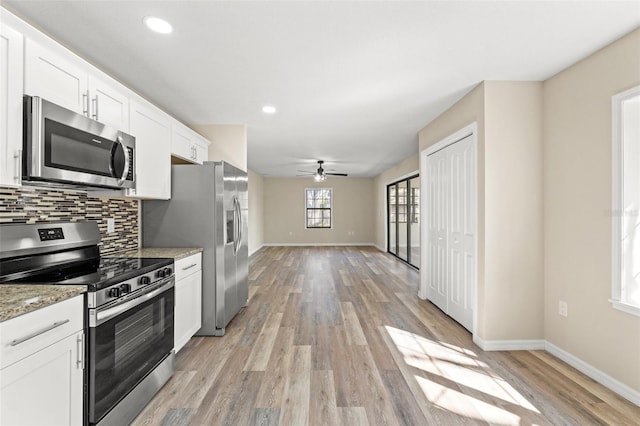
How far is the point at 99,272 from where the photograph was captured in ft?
6.37

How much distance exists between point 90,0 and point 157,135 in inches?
50.7

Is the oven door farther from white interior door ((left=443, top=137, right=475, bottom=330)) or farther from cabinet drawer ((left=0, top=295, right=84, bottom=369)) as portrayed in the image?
white interior door ((left=443, top=137, right=475, bottom=330))

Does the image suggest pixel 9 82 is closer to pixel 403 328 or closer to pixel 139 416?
pixel 139 416

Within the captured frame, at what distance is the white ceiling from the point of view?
189cm

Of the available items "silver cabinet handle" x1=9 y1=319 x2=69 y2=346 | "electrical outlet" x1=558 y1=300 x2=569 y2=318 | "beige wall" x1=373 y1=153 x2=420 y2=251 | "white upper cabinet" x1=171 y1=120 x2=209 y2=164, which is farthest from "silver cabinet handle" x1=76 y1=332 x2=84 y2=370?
"beige wall" x1=373 y1=153 x2=420 y2=251

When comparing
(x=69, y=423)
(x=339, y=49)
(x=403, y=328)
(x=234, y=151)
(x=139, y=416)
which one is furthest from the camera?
(x=234, y=151)

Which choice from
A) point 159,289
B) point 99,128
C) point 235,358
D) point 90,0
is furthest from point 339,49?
point 235,358

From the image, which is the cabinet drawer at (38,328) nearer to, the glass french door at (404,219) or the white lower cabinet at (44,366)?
the white lower cabinet at (44,366)

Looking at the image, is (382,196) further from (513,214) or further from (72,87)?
(72,87)

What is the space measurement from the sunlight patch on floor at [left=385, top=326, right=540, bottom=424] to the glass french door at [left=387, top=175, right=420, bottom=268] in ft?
13.8

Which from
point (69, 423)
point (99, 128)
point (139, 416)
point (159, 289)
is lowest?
point (139, 416)

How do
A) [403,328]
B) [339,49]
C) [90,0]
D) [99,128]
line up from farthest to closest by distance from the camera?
[403,328] < [339,49] < [99,128] < [90,0]

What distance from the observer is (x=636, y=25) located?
6.80 feet

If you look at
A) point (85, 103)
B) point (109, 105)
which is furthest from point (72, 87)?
point (109, 105)
